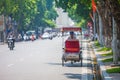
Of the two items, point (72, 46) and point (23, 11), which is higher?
point (23, 11)

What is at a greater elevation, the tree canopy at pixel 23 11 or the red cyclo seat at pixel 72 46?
the tree canopy at pixel 23 11

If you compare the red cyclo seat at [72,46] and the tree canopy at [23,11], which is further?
the tree canopy at [23,11]

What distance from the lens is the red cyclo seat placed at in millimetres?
27562

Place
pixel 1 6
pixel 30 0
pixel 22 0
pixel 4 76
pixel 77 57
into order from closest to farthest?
pixel 4 76
pixel 77 57
pixel 1 6
pixel 22 0
pixel 30 0

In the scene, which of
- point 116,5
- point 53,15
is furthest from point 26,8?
point 116,5

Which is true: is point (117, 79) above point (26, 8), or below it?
below

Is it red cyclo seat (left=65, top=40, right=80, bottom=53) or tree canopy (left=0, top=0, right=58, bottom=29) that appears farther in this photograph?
tree canopy (left=0, top=0, right=58, bottom=29)

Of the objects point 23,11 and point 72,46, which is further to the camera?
point 23,11

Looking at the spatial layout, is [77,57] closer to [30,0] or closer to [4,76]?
[4,76]

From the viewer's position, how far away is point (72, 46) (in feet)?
91.4

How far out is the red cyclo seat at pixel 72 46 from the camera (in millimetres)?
27562

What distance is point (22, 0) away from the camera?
97500mm

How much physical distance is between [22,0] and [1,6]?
1269 centimetres

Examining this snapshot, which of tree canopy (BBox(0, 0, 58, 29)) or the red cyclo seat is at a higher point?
tree canopy (BBox(0, 0, 58, 29))
